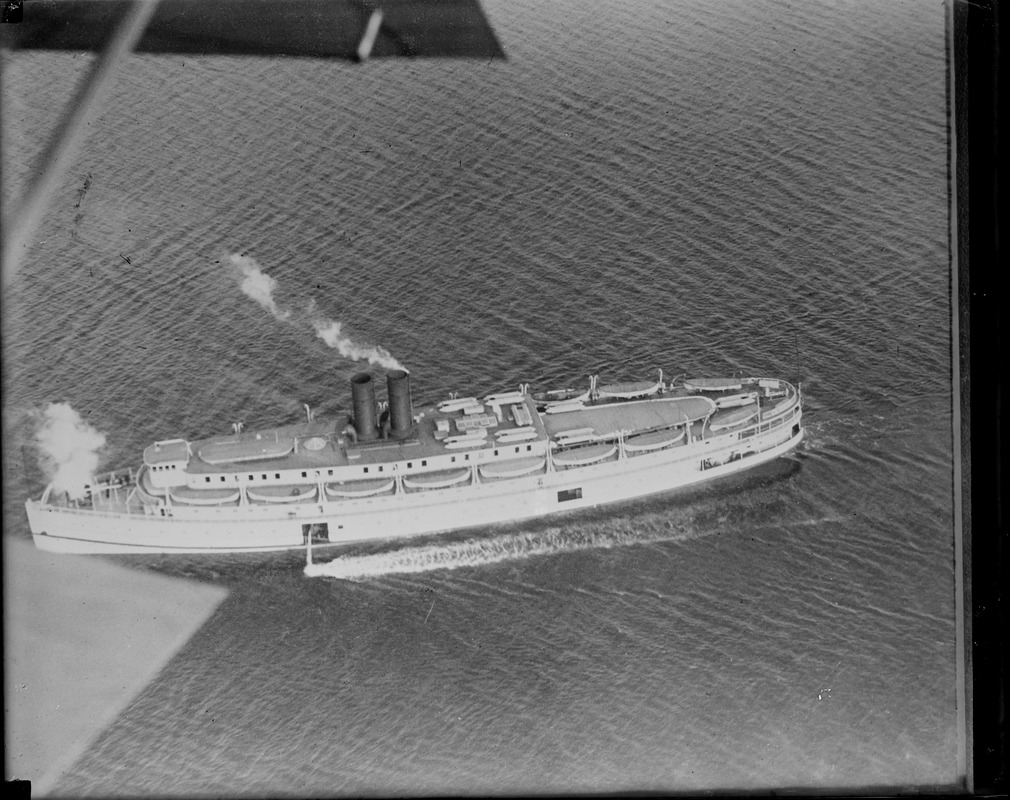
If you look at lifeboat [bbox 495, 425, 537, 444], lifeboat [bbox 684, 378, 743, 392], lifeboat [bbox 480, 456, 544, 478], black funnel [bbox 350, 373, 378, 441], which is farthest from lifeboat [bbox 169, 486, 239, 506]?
lifeboat [bbox 684, 378, 743, 392]

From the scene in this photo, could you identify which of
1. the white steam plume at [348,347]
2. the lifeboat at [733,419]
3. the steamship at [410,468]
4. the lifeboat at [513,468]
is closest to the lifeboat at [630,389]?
the steamship at [410,468]

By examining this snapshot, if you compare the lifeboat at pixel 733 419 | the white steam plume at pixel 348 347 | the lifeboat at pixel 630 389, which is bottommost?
the lifeboat at pixel 733 419

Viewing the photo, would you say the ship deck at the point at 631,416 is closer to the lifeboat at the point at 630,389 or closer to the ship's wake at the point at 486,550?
the lifeboat at the point at 630,389

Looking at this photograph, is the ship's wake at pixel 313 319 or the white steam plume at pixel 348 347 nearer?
the ship's wake at pixel 313 319

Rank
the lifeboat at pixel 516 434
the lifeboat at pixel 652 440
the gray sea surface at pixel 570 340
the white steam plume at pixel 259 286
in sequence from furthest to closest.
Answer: the lifeboat at pixel 652 440
the lifeboat at pixel 516 434
the white steam plume at pixel 259 286
the gray sea surface at pixel 570 340

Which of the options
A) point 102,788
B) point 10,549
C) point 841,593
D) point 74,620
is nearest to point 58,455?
point 10,549

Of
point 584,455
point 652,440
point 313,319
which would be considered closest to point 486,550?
point 584,455
